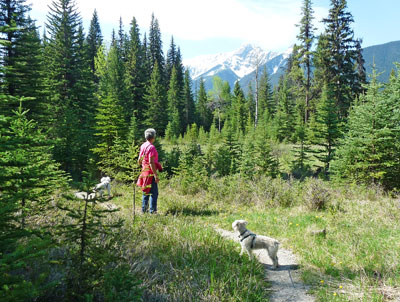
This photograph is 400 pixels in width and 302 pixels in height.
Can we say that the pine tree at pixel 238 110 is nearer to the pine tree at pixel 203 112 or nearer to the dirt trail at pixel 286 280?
the pine tree at pixel 203 112

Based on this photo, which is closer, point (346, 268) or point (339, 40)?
point (346, 268)

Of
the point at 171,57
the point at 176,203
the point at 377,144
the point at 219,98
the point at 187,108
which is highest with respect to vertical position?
the point at 171,57

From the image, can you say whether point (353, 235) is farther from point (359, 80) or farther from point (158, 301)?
point (359, 80)

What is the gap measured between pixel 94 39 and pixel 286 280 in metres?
61.2

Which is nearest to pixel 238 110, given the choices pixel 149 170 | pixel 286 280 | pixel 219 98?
pixel 219 98

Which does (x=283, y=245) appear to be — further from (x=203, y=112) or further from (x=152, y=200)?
(x=203, y=112)

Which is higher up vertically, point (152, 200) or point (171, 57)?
point (171, 57)

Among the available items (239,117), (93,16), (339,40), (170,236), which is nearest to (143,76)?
(239,117)

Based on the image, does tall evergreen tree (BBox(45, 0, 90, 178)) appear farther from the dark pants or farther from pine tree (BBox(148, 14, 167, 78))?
pine tree (BBox(148, 14, 167, 78))

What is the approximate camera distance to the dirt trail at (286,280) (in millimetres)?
3656

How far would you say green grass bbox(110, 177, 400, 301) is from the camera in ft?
11.4

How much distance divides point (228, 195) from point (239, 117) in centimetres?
4579

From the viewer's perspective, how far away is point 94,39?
179 ft

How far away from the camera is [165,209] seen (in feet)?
24.9
